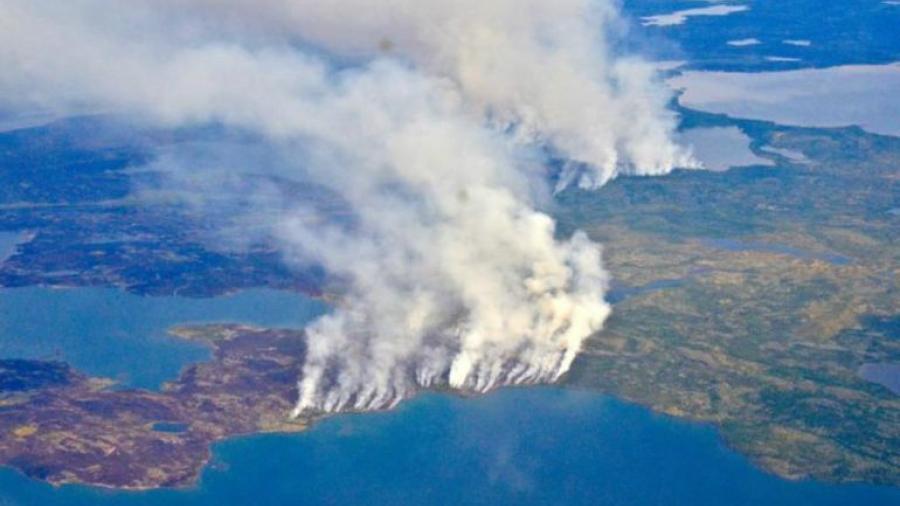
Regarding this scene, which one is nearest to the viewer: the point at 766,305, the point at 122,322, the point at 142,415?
the point at 142,415

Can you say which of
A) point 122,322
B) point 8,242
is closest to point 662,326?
point 122,322

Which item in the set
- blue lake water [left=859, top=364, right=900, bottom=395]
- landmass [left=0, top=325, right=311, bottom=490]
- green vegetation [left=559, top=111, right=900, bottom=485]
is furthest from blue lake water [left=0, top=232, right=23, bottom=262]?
blue lake water [left=859, top=364, right=900, bottom=395]

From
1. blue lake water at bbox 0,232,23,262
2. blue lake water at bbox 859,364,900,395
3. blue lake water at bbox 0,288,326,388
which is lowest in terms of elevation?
blue lake water at bbox 859,364,900,395

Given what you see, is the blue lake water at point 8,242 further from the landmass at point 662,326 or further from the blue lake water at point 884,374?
the blue lake water at point 884,374

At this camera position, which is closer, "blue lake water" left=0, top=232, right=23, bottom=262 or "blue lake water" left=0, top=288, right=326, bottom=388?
"blue lake water" left=0, top=288, right=326, bottom=388

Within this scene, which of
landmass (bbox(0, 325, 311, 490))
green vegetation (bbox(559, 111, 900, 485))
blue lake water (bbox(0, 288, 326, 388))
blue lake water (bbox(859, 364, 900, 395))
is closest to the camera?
landmass (bbox(0, 325, 311, 490))

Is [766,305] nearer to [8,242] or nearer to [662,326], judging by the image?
[662,326]

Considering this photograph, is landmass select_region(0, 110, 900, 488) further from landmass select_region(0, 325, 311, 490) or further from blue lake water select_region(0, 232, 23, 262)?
blue lake water select_region(0, 232, 23, 262)

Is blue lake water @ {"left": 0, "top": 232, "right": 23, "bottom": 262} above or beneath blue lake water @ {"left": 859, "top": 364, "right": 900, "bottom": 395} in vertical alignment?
above
